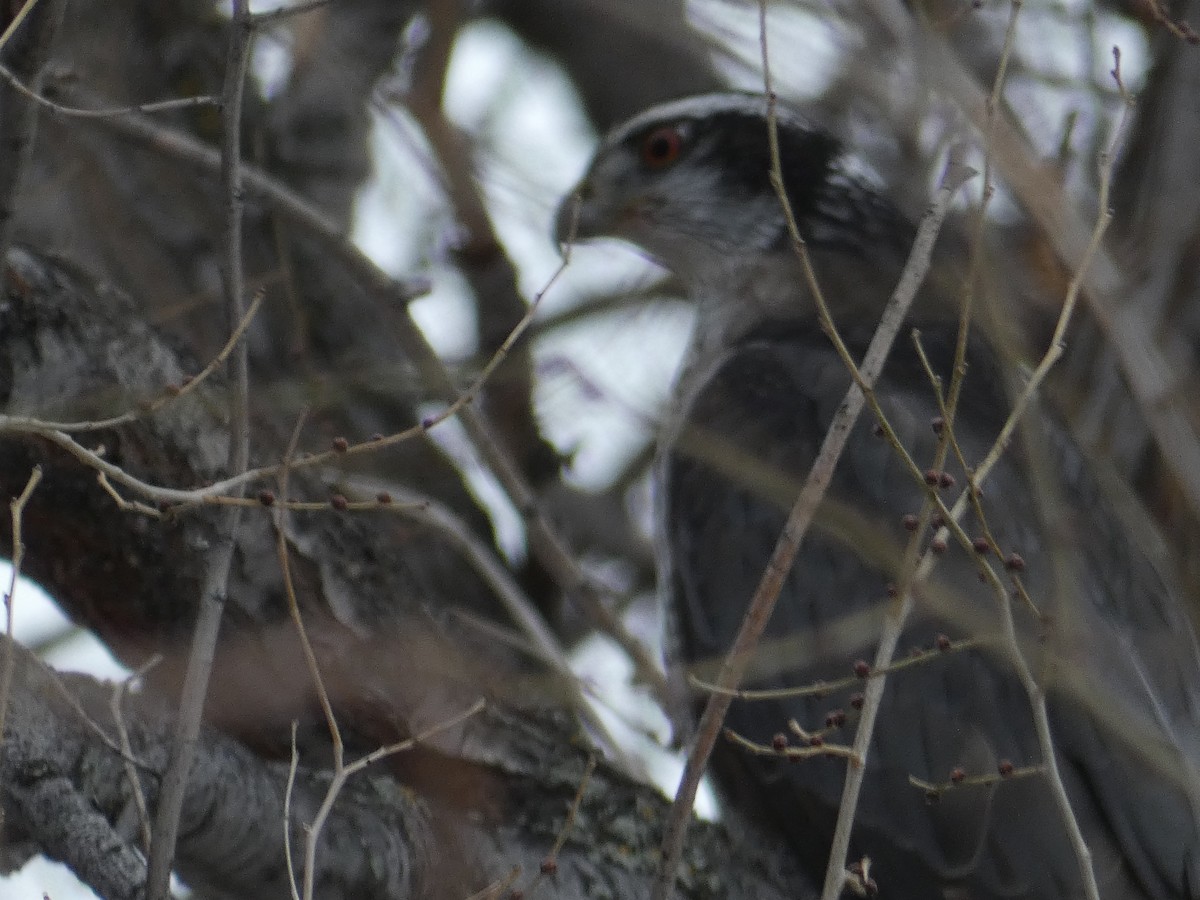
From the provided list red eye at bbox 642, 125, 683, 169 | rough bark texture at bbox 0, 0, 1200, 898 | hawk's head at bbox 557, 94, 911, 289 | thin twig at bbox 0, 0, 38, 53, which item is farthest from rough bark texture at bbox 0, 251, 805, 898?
red eye at bbox 642, 125, 683, 169

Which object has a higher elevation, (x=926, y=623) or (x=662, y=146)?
(x=662, y=146)

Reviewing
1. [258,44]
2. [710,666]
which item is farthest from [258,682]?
[258,44]

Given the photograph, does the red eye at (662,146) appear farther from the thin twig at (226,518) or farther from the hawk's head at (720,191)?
the thin twig at (226,518)

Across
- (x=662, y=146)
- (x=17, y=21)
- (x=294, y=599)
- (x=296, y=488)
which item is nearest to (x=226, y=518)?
(x=294, y=599)

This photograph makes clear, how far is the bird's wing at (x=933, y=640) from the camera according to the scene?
13.1 ft

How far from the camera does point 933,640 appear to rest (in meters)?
4.24

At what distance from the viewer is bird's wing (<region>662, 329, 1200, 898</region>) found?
157 inches

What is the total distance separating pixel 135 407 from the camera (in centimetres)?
347

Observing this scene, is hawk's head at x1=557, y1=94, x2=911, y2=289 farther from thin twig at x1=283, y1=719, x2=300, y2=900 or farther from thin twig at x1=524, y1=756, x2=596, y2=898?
thin twig at x1=283, y1=719, x2=300, y2=900

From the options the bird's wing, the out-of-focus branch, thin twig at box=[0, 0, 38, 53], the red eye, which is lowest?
the bird's wing

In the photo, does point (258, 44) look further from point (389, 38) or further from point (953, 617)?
point (953, 617)

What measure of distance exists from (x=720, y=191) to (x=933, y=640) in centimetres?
213

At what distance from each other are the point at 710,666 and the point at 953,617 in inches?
34.2

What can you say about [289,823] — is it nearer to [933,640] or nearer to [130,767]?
[130,767]
